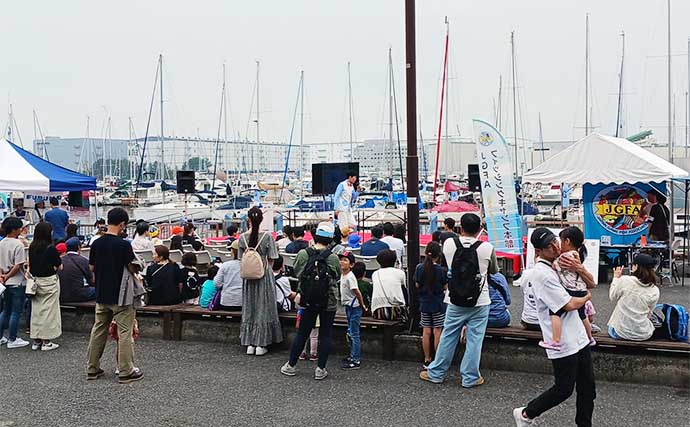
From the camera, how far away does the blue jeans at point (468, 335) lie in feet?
19.6

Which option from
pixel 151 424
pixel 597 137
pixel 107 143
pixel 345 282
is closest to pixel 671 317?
pixel 345 282

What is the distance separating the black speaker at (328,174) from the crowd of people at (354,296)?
42.0ft

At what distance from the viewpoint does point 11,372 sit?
6781mm

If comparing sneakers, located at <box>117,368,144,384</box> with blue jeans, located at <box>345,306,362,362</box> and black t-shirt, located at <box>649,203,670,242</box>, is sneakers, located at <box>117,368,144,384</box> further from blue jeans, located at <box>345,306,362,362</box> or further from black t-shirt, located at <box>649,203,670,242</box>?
black t-shirt, located at <box>649,203,670,242</box>

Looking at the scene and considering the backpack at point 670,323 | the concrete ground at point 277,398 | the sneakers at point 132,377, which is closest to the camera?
the concrete ground at point 277,398

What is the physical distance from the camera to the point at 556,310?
4465mm

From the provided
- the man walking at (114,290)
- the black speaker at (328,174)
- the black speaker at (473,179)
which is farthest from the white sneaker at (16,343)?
the black speaker at (473,179)

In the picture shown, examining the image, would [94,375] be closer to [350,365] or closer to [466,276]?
[350,365]

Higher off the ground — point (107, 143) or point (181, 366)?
point (107, 143)

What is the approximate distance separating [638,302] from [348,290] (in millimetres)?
2667

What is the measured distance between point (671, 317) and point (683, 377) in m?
0.54

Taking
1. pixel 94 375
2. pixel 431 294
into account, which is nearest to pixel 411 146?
pixel 431 294

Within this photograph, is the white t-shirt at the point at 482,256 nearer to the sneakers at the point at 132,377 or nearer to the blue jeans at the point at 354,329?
the blue jeans at the point at 354,329

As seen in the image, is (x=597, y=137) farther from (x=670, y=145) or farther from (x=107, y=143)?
(x=107, y=143)
